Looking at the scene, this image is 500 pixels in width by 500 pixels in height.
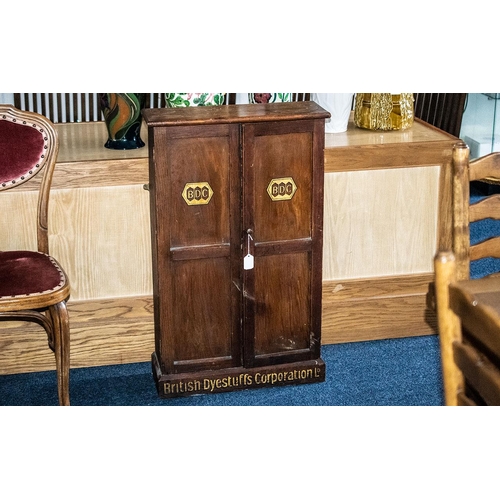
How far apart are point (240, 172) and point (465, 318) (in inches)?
58.8

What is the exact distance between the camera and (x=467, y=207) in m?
1.95

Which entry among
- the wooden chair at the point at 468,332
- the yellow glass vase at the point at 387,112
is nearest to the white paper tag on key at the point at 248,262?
the yellow glass vase at the point at 387,112

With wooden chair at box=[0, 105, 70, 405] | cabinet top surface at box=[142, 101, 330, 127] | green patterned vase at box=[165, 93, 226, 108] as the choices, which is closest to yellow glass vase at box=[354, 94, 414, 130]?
cabinet top surface at box=[142, 101, 330, 127]

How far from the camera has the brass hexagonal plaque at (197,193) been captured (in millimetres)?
2752

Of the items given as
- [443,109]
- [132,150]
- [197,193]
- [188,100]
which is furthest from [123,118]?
[443,109]

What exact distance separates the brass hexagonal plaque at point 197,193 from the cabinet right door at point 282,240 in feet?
0.39

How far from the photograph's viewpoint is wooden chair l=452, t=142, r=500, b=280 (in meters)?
1.94

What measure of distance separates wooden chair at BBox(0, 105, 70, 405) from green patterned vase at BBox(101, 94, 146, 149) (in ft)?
1.17

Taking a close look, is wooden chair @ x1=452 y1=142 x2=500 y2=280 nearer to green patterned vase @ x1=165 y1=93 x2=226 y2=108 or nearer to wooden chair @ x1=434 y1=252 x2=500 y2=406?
wooden chair @ x1=434 y1=252 x2=500 y2=406

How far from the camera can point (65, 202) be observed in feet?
9.95

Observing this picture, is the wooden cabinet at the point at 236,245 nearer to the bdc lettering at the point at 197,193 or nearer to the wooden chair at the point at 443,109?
the bdc lettering at the point at 197,193

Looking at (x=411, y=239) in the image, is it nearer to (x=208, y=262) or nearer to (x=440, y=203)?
(x=440, y=203)

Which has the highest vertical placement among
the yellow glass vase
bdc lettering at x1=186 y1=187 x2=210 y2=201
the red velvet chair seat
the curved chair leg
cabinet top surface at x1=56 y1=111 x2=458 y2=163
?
the yellow glass vase
